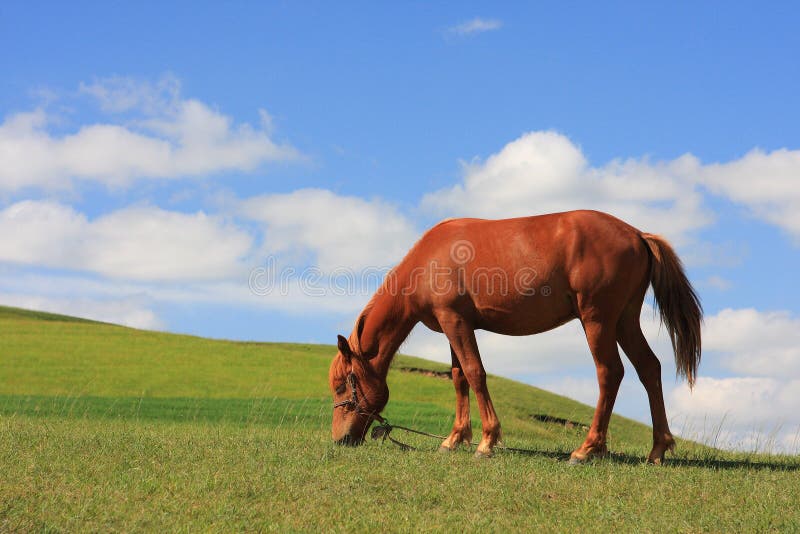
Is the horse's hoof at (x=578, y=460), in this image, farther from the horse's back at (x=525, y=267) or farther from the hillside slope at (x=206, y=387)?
the hillside slope at (x=206, y=387)

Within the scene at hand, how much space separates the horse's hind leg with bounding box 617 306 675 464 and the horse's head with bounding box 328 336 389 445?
337 centimetres

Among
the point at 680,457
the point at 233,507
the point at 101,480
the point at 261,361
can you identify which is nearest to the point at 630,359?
the point at 680,457

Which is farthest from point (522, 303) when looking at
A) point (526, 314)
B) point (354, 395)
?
point (354, 395)

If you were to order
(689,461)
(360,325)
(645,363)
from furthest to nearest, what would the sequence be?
(360,325) → (689,461) → (645,363)

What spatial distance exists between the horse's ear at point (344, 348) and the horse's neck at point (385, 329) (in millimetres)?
233

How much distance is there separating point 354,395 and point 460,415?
5.13ft

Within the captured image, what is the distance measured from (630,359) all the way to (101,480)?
6.75m

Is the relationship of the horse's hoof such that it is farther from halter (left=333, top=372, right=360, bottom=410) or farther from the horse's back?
halter (left=333, top=372, right=360, bottom=410)

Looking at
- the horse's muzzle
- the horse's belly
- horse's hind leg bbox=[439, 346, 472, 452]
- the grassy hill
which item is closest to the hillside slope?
the grassy hill

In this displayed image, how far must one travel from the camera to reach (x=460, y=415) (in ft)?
36.4

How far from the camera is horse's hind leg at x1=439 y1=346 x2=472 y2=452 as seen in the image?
10977 millimetres

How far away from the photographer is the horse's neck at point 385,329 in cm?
1090

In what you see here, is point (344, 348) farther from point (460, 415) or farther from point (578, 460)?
point (578, 460)

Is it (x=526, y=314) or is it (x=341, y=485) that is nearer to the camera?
(x=341, y=485)
